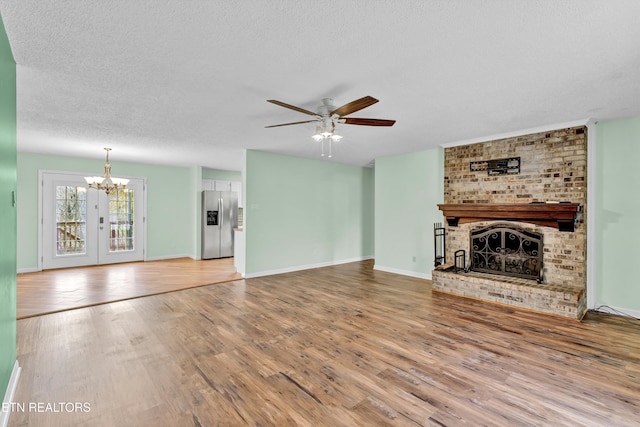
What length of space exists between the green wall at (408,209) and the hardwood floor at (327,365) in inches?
71.9

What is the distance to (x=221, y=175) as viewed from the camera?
8.73 metres

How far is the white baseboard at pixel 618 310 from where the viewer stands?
3721mm

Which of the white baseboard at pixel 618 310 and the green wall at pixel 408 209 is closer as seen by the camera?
the white baseboard at pixel 618 310

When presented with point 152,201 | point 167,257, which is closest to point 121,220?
point 152,201

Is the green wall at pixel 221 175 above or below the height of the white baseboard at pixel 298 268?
above

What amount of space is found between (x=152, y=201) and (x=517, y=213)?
26.9 ft

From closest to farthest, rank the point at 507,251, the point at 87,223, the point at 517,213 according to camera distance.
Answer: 1. the point at 517,213
2. the point at 507,251
3. the point at 87,223

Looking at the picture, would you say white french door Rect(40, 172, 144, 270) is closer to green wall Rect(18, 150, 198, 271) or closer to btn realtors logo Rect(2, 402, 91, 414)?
green wall Rect(18, 150, 198, 271)

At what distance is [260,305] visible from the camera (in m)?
4.17

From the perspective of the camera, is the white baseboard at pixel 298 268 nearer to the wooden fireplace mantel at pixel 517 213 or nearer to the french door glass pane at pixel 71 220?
the wooden fireplace mantel at pixel 517 213

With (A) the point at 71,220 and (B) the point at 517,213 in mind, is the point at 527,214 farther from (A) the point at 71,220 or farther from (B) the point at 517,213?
(A) the point at 71,220

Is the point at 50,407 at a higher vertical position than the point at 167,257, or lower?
lower

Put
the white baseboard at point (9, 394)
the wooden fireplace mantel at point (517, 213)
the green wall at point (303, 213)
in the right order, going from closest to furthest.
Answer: the white baseboard at point (9, 394) → the wooden fireplace mantel at point (517, 213) → the green wall at point (303, 213)

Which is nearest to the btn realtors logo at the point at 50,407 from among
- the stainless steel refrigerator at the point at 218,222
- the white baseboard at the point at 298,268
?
the white baseboard at the point at 298,268
